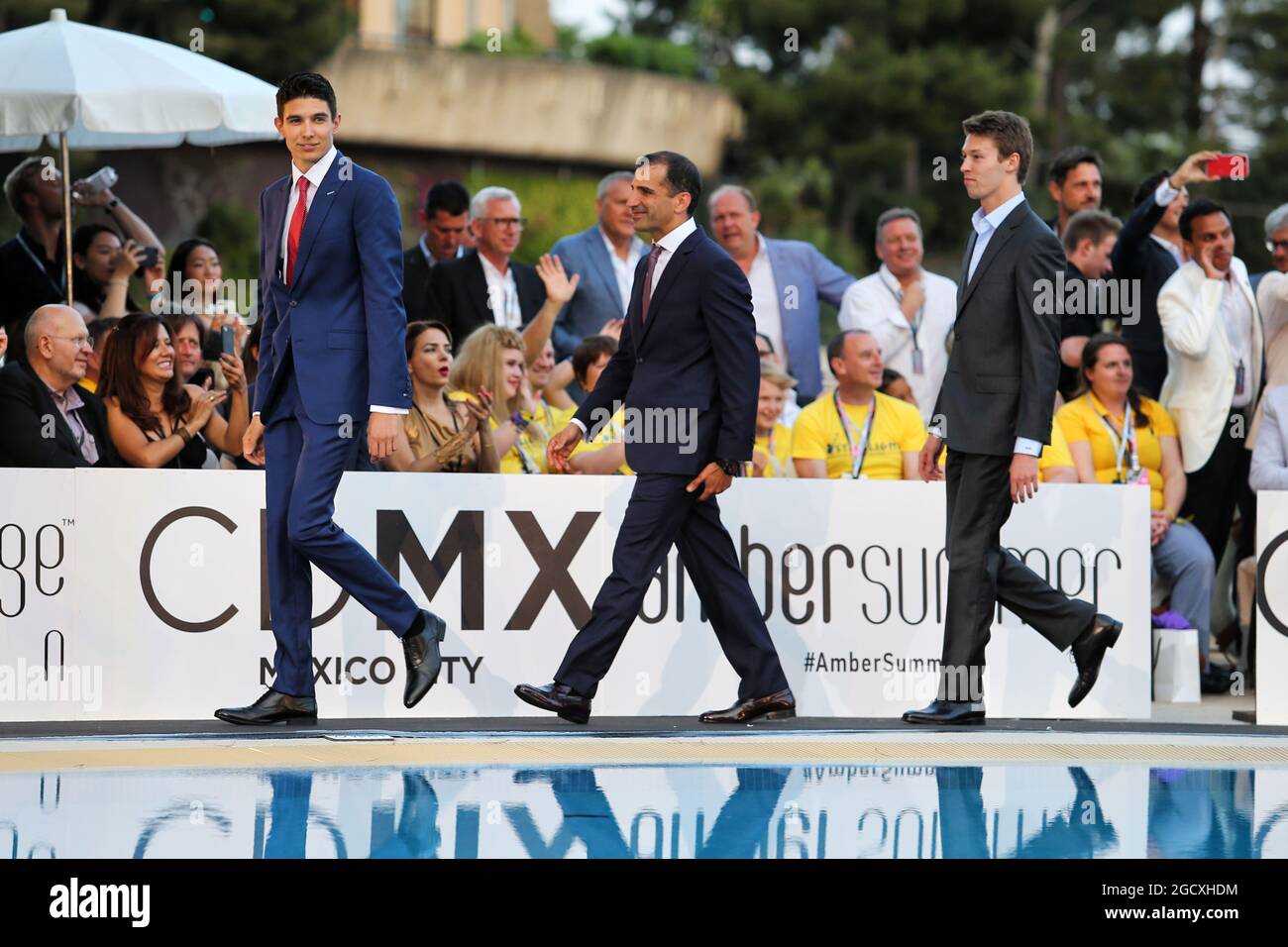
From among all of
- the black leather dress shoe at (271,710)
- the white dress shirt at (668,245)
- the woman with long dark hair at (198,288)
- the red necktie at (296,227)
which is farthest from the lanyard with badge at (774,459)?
the red necktie at (296,227)

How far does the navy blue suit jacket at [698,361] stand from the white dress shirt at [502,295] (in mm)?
3556

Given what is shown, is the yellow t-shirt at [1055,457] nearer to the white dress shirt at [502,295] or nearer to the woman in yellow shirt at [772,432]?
the woman in yellow shirt at [772,432]

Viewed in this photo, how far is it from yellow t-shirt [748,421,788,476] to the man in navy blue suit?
2951mm

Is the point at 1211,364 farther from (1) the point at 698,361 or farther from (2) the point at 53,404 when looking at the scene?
(2) the point at 53,404

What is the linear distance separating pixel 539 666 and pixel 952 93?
28194 mm

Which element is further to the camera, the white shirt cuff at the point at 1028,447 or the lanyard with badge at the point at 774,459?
the lanyard with badge at the point at 774,459

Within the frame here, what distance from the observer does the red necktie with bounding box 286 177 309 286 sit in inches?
306

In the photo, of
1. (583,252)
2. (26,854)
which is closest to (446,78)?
(583,252)

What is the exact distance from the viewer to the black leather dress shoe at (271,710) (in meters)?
7.93

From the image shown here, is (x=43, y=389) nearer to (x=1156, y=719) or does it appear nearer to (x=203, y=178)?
(x=1156, y=719)

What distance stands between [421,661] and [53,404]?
2.40 meters

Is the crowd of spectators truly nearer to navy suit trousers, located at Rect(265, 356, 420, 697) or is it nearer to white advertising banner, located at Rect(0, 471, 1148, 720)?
white advertising banner, located at Rect(0, 471, 1148, 720)

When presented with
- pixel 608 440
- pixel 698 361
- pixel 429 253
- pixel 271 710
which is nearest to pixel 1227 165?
pixel 608 440
